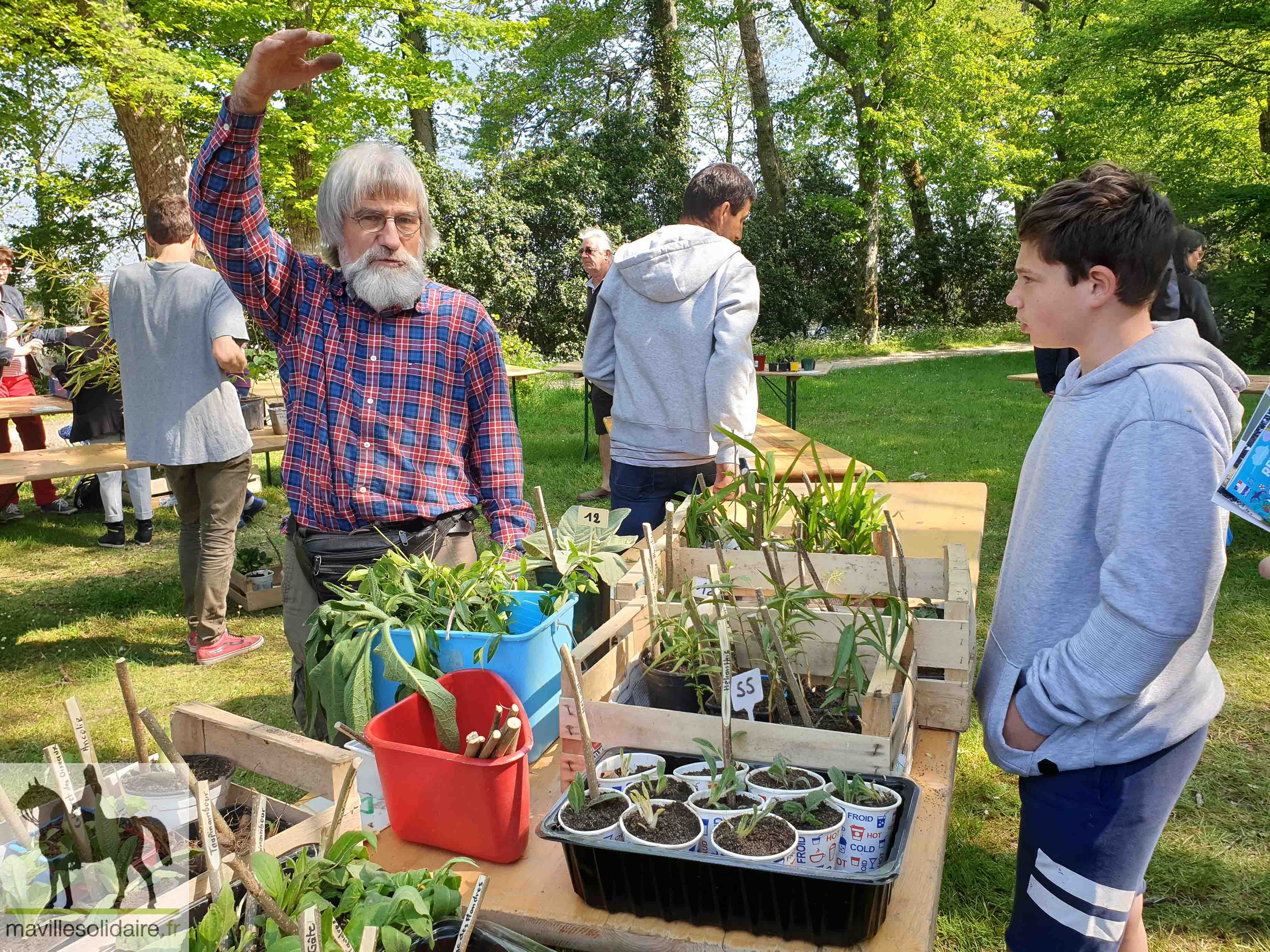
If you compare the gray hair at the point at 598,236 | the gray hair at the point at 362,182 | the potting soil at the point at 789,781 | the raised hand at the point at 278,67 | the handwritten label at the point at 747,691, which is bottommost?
the potting soil at the point at 789,781

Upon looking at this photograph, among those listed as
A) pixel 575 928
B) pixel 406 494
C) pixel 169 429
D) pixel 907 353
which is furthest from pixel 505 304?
pixel 575 928

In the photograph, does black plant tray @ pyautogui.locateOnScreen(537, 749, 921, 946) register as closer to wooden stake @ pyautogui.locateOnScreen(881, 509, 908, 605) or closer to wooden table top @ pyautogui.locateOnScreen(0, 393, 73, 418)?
wooden stake @ pyautogui.locateOnScreen(881, 509, 908, 605)

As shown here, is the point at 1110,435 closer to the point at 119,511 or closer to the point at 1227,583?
the point at 1227,583

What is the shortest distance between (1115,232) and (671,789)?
3.79ft

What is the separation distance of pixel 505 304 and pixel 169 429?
11.9m

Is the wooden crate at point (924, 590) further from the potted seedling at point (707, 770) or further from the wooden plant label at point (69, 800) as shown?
the wooden plant label at point (69, 800)

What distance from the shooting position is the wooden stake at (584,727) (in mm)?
1306

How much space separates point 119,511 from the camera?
21.4 ft

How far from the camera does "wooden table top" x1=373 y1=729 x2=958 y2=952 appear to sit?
119cm

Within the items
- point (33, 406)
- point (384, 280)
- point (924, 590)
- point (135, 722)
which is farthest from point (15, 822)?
point (33, 406)

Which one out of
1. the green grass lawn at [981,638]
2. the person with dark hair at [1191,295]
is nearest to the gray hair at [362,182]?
the green grass lawn at [981,638]

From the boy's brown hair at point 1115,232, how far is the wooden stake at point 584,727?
107 cm

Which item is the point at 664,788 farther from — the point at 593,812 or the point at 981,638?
the point at 981,638

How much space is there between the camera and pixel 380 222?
2125 millimetres
